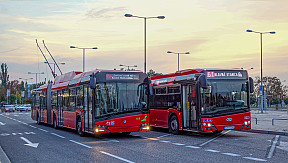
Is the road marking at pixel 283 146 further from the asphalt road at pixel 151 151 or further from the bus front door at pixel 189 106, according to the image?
the bus front door at pixel 189 106

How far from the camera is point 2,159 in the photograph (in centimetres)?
1245

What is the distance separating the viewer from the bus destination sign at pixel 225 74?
62.0 feet

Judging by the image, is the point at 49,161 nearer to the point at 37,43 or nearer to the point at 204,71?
the point at 204,71

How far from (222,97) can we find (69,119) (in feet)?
26.6

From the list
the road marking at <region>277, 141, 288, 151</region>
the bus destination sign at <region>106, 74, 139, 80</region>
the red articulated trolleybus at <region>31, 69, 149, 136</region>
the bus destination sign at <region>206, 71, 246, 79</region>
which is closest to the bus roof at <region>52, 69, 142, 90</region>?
the red articulated trolleybus at <region>31, 69, 149, 136</region>

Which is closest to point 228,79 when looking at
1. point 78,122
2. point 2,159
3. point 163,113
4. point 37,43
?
point 163,113

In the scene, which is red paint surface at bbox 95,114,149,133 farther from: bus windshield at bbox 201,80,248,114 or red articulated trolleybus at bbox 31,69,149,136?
bus windshield at bbox 201,80,248,114

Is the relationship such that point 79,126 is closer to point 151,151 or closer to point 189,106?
point 189,106

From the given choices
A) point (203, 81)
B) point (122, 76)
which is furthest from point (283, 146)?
point (122, 76)

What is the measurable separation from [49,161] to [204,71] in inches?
348

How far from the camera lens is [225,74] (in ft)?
62.7

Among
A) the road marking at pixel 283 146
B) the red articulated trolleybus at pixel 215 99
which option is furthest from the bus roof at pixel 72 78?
the road marking at pixel 283 146

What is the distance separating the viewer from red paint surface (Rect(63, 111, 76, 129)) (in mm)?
21514

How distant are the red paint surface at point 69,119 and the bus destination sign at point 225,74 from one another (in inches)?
266
